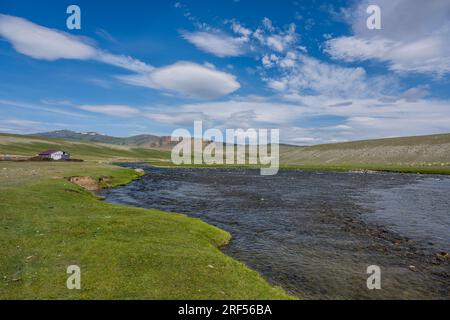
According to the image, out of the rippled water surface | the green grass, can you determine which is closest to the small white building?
the rippled water surface

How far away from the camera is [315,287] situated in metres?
16.7

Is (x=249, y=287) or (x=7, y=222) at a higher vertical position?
(x=7, y=222)

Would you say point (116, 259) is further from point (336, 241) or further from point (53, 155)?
point (53, 155)

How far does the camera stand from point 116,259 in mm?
17031

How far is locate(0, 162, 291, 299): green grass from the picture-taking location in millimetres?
13672

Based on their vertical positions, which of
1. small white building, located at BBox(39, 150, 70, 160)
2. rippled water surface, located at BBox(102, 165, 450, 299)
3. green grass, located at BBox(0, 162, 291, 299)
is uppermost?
small white building, located at BBox(39, 150, 70, 160)

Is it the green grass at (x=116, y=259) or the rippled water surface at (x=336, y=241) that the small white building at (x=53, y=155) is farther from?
the green grass at (x=116, y=259)

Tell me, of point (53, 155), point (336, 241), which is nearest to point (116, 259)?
point (336, 241)

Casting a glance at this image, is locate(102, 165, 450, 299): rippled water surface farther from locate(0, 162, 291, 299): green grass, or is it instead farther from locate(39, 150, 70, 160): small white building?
locate(39, 150, 70, 160): small white building

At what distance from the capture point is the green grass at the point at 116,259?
44.9 feet

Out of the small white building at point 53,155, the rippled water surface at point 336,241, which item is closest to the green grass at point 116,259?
the rippled water surface at point 336,241
